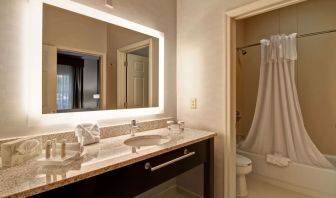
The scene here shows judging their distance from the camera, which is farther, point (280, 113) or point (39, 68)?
point (280, 113)

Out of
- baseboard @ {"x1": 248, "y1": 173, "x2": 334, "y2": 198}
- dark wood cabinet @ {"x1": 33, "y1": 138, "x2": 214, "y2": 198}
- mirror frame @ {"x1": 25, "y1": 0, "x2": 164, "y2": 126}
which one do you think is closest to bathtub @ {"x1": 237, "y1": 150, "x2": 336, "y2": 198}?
baseboard @ {"x1": 248, "y1": 173, "x2": 334, "y2": 198}

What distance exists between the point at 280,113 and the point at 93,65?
218 cm

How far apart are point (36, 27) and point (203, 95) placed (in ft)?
4.66

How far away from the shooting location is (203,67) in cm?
184

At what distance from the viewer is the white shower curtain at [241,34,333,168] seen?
213 cm

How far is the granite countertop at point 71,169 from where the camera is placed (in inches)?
28.0

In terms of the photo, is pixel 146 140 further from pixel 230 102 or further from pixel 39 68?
pixel 39 68

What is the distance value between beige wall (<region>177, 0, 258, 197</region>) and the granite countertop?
2.13 feet

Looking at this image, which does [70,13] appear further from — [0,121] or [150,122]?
[150,122]

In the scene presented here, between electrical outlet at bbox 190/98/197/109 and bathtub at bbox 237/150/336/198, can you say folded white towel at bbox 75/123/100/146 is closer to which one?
electrical outlet at bbox 190/98/197/109

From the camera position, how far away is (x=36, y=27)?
45.1 inches

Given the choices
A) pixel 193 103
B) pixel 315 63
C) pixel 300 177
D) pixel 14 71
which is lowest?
pixel 300 177

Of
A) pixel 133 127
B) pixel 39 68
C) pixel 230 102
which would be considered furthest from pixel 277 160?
pixel 39 68

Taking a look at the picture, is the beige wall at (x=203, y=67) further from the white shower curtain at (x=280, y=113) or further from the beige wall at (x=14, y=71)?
the beige wall at (x=14, y=71)
